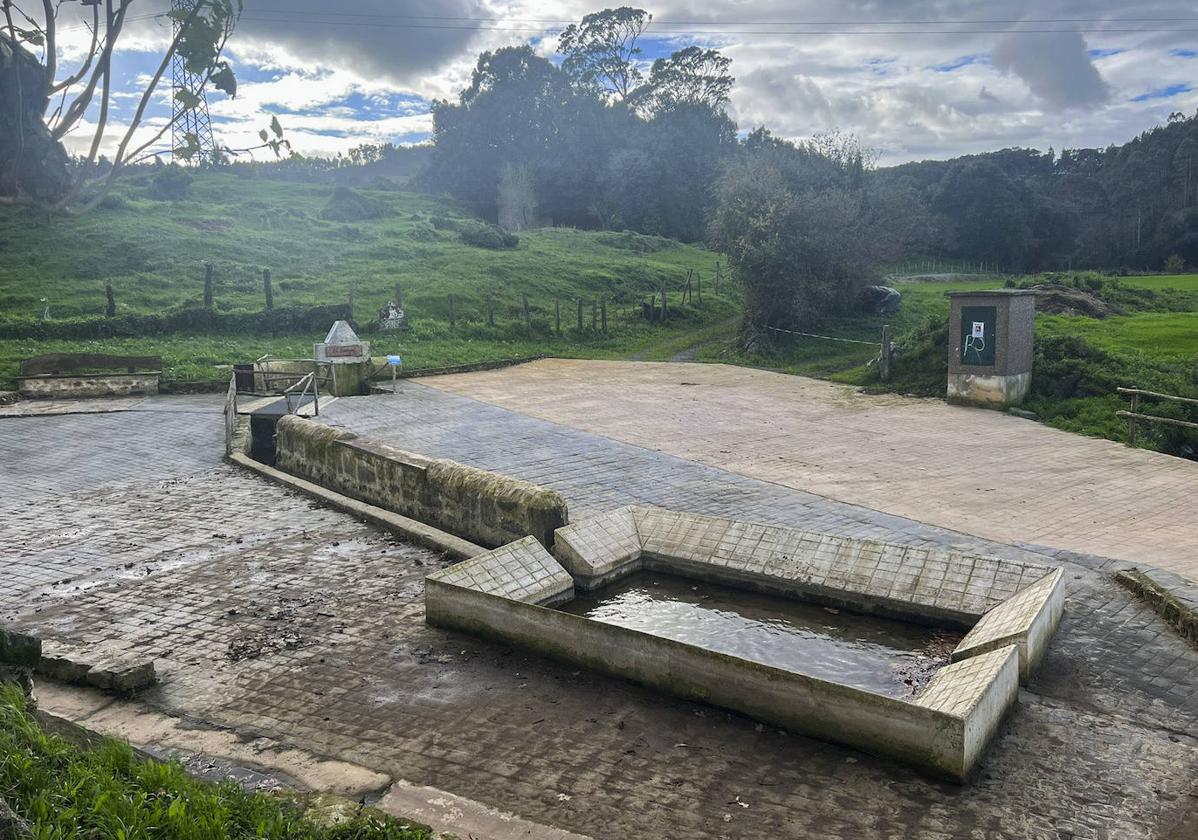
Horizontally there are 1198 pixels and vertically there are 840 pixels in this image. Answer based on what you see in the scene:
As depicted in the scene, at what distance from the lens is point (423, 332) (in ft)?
95.0

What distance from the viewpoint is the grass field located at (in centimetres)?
2747

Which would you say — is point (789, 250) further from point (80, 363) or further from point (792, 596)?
point (792, 596)

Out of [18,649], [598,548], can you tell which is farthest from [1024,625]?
[18,649]

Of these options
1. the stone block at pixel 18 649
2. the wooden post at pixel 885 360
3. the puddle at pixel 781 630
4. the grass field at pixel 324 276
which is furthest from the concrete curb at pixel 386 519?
the wooden post at pixel 885 360

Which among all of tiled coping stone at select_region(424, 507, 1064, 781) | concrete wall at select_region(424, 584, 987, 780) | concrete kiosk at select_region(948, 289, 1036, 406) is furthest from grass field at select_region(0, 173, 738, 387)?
concrete wall at select_region(424, 584, 987, 780)

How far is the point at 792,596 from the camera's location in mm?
8352

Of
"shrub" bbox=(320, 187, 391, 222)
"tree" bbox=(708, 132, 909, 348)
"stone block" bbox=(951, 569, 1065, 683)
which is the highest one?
"shrub" bbox=(320, 187, 391, 222)

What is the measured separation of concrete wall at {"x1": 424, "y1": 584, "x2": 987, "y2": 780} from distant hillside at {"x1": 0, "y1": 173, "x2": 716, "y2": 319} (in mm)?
23980

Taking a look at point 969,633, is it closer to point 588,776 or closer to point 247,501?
point 588,776

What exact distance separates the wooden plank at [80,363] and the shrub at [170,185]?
34647 millimetres

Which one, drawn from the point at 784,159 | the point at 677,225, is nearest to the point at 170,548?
the point at 784,159

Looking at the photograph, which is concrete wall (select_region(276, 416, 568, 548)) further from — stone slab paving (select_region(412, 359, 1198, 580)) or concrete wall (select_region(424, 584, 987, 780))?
stone slab paving (select_region(412, 359, 1198, 580))

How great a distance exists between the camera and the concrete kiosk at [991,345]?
1781cm

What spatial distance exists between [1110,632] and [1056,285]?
978 inches
